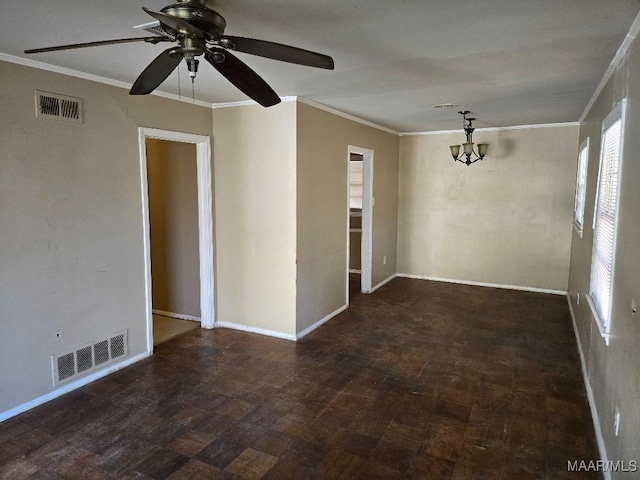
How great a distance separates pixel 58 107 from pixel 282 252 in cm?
211

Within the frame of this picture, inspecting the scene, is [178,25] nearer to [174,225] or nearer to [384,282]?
[174,225]

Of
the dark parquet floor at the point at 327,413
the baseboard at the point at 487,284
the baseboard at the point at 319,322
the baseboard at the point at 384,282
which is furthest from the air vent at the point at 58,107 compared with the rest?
the baseboard at the point at 487,284

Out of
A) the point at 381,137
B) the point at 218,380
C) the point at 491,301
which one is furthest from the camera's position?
the point at 381,137

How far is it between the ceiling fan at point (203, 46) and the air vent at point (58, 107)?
1.31 m

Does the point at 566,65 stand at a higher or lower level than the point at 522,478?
higher

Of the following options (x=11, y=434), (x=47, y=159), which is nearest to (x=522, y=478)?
(x=11, y=434)

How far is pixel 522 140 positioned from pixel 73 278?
18.1ft

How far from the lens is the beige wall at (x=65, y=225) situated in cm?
275

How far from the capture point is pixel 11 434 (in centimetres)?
262

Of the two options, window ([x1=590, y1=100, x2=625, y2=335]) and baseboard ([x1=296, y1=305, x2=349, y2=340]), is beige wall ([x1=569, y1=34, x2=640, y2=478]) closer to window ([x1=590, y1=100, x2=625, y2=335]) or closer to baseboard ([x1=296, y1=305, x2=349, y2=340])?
window ([x1=590, y1=100, x2=625, y2=335])

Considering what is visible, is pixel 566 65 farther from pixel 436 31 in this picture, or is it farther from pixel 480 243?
pixel 480 243

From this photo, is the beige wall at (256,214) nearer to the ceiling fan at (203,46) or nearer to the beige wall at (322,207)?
the beige wall at (322,207)

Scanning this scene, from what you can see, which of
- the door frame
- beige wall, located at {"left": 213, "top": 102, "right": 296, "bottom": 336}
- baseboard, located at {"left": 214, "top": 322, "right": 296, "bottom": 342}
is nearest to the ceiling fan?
beige wall, located at {"left": 213, "top": 102, "right": 296, "bottom": 336}

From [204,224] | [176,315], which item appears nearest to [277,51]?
[204,224]
